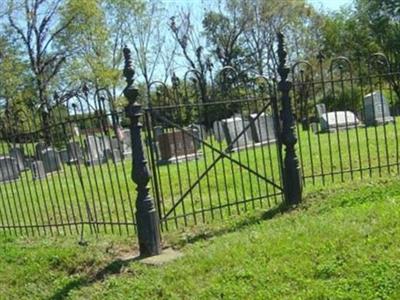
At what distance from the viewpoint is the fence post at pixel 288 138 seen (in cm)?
657

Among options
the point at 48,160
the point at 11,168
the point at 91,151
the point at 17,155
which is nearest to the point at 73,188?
the point at 17,155

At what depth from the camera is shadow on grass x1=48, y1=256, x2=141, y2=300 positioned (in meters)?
5.16

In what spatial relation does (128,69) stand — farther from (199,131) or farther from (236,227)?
(199,131)

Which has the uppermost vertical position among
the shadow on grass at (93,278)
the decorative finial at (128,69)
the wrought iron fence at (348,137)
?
the decorative finial at (128,69)

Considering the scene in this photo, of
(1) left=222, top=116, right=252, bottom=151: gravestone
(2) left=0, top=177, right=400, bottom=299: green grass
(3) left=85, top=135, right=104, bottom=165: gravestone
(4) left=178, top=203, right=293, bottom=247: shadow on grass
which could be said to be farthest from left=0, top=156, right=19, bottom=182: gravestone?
(4) left=178, top=203, right=293, bottom=247: shadow on grass

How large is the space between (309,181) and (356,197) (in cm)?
201

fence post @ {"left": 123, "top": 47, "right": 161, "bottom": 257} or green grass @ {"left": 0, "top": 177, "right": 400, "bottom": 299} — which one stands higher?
fence post @ {"left": 123, "top": 47, "right": 161, "bottom": 257}

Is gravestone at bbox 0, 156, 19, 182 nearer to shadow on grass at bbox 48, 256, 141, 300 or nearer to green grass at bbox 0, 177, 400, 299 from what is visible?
green grass at bbox 0, 177, 400, 299

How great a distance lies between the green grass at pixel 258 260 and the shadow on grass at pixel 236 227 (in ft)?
0.05

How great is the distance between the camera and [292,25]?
145ft

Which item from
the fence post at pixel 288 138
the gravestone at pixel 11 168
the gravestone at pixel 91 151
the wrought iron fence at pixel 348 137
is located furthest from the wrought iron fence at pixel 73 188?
the wrought iron fence at pixel 348 137

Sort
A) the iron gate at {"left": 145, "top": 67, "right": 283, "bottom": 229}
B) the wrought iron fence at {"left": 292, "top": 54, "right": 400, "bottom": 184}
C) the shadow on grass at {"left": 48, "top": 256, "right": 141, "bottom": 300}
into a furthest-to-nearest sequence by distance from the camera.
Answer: the wrought iron fence at {"left": 292, "top": 54, "right": 400, "bottom": 184}
the iron gate at {"left": 145, "top": 67, "right": 283, "bottom": 229}
the shadow on grass at {"left": 48, "top": 256, "right": 141, "bottom": 300}

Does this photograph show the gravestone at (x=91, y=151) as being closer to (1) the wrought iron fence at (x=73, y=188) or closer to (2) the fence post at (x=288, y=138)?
(1) the wrought iron fence at (x=73, y=188)

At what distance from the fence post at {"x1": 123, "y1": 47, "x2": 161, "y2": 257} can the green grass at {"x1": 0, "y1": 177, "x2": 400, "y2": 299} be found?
31 cm
